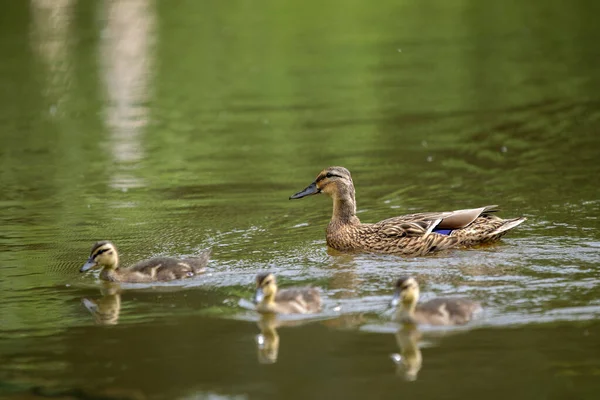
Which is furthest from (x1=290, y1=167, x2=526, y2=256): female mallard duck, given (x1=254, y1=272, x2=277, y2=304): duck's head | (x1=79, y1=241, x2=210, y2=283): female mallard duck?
(x1=254, y1=272, x2=277, y2=304): duck's head

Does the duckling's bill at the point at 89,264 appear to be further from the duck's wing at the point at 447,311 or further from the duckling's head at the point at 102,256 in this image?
the duck's wing at the point at 447,311

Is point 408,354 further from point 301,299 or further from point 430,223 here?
point 430,223

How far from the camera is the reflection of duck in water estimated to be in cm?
797

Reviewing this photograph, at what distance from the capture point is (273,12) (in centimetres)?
3191

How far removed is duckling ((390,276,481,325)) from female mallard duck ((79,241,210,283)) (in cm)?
199

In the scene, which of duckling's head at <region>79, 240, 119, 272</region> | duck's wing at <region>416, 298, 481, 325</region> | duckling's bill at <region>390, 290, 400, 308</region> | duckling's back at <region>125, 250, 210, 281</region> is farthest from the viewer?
duckling's head at <region>79, 240, 119, 272</region>

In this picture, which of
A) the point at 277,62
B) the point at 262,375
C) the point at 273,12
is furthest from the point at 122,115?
the point at 273,12

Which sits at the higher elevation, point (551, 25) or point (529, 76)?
point (551, 25)

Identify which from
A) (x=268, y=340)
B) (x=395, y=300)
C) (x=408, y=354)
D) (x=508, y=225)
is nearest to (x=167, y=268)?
(x=268, y=340)

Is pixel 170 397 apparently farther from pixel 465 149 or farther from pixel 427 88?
pixel 427 88

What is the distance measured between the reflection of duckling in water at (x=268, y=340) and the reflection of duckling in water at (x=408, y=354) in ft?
2.47

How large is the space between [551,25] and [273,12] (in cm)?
876

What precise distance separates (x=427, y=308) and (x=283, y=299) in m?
1.02

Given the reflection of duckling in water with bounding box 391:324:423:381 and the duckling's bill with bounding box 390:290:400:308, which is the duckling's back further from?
the reflection of duckling in water with bounding box 391:324:423:381
